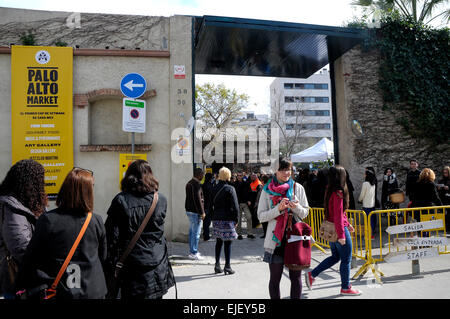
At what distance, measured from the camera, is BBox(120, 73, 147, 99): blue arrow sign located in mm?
7570

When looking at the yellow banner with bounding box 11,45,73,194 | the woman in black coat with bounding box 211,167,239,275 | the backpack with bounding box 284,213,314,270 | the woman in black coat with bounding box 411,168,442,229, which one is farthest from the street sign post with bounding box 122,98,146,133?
the woman in black coat with bounding box 411,168,442,229

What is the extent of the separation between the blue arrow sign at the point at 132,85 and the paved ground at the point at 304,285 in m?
3.84

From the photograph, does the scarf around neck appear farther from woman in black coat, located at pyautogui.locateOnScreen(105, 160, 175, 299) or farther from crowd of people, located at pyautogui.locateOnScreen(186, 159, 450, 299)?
woman in black coat, located at pyautogui.locateOnScreen(105, 160, 175, 299)

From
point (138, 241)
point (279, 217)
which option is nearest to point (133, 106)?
point (279, 217)

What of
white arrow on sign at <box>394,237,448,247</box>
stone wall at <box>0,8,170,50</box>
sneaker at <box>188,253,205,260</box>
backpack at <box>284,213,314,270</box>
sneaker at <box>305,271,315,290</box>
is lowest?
sneaker at <box>188,253,205,260</box>

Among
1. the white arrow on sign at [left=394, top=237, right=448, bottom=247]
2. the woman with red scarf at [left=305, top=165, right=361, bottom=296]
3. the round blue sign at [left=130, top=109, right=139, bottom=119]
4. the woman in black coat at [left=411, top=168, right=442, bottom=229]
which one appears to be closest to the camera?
the woman with red scarf at [left=305, top=165, right=361, bottom=296]

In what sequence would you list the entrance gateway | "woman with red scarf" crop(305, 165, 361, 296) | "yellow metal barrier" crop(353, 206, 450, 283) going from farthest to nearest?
1. the entrance gateway
2. "yellow metal barrier" crop(353, 206, 450, 283)
3. "woman with red scarf" crop(305, 165, 361, 296)

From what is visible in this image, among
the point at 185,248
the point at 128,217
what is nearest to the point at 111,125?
the point at 185,248

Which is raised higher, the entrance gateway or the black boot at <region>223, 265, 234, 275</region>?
A: the entrance gateway

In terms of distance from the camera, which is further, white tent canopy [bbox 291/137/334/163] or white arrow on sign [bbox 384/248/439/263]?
white tent canopy [bbox 291/137/334/163]

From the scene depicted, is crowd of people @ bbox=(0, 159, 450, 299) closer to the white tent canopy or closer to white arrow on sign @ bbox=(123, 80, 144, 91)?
white arrow on sign @ bbox=(123, 80, 144, 91)

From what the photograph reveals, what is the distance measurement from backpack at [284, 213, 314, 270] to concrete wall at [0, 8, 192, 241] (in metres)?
5.00

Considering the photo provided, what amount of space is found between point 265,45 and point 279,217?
7.66 m
